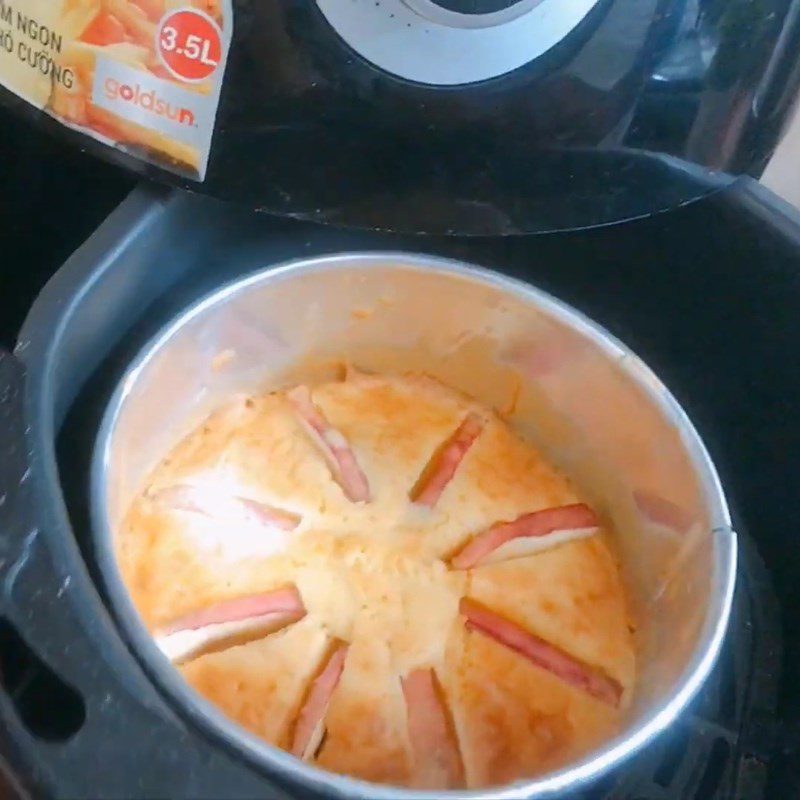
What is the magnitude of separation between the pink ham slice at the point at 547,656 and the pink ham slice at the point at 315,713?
80 mm

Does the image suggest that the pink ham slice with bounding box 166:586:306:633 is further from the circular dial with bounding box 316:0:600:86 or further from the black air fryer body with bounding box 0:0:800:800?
the circular dial with bounding box 316:0:600:86

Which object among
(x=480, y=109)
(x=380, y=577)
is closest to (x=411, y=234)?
(x=480, y=109)

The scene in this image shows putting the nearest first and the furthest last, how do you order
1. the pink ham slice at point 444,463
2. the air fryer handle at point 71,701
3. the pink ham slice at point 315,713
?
the air fryer handle at point 71,701
the pink ham slice at point 315,713
the pink ham slice at point 444,463

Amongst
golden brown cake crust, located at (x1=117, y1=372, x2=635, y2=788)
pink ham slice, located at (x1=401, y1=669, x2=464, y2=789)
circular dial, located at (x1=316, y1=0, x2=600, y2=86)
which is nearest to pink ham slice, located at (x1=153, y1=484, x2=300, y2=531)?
golden brown cake crust, located at (x1=117, y1=372, x2=635, y2=788)

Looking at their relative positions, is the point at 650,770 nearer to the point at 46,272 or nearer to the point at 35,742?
the point at 35,742

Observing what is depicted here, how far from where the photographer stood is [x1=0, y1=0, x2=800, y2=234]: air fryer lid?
408 mm

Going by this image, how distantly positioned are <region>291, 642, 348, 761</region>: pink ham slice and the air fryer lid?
0.23 meters

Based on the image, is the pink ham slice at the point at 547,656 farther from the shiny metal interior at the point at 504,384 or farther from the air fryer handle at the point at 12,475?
the air fryer handle at the point at 12,475

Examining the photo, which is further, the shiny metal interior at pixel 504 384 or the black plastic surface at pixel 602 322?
the shiny metal interior at pixel 504 384

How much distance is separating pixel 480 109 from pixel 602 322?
255mm

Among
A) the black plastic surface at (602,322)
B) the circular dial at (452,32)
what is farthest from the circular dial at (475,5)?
the black plastic surface at (602,322)

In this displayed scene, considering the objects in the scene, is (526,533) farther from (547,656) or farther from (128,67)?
(128,67)

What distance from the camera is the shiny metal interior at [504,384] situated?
527 mm

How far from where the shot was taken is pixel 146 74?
1.42 feet
